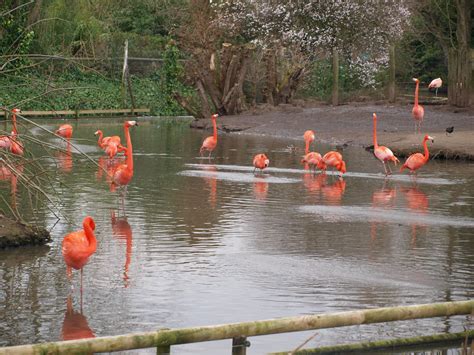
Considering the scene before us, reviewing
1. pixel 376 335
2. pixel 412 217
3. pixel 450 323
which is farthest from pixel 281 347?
pixel 412 217

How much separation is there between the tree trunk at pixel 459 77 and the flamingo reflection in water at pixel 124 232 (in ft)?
56.7

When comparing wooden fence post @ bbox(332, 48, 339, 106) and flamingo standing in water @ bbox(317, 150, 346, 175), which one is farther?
wooden fence post @ bbox(332, 48, 339, 106)

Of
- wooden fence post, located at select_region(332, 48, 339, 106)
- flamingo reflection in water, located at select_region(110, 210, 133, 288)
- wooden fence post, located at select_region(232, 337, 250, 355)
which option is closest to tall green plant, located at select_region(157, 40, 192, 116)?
wooden fence post, located at select_region(332, 48, 339, 106)

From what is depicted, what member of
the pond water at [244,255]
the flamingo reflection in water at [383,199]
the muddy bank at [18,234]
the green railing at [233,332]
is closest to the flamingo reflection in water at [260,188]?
the pond water at [244,255]

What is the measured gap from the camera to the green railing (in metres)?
4.86

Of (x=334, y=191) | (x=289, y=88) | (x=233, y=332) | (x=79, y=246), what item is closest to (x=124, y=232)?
(x=79, y=246)

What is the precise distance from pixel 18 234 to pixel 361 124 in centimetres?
1676

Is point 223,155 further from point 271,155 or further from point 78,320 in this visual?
point 78,320

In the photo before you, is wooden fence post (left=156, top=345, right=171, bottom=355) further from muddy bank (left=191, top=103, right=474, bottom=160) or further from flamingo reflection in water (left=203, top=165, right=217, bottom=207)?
muddy bank (left=191, top=103, right=474, bottom=160)

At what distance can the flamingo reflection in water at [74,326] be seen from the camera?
7.29 m

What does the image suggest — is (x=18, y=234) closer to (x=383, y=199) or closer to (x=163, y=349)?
(x=163, y=349)

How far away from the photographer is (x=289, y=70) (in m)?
32.2

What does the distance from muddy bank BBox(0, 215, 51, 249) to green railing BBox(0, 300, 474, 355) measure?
5.20m

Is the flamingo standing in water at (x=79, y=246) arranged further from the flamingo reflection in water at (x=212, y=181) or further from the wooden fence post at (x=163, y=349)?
the flamingo reflection in water at (x=212, y=181)
